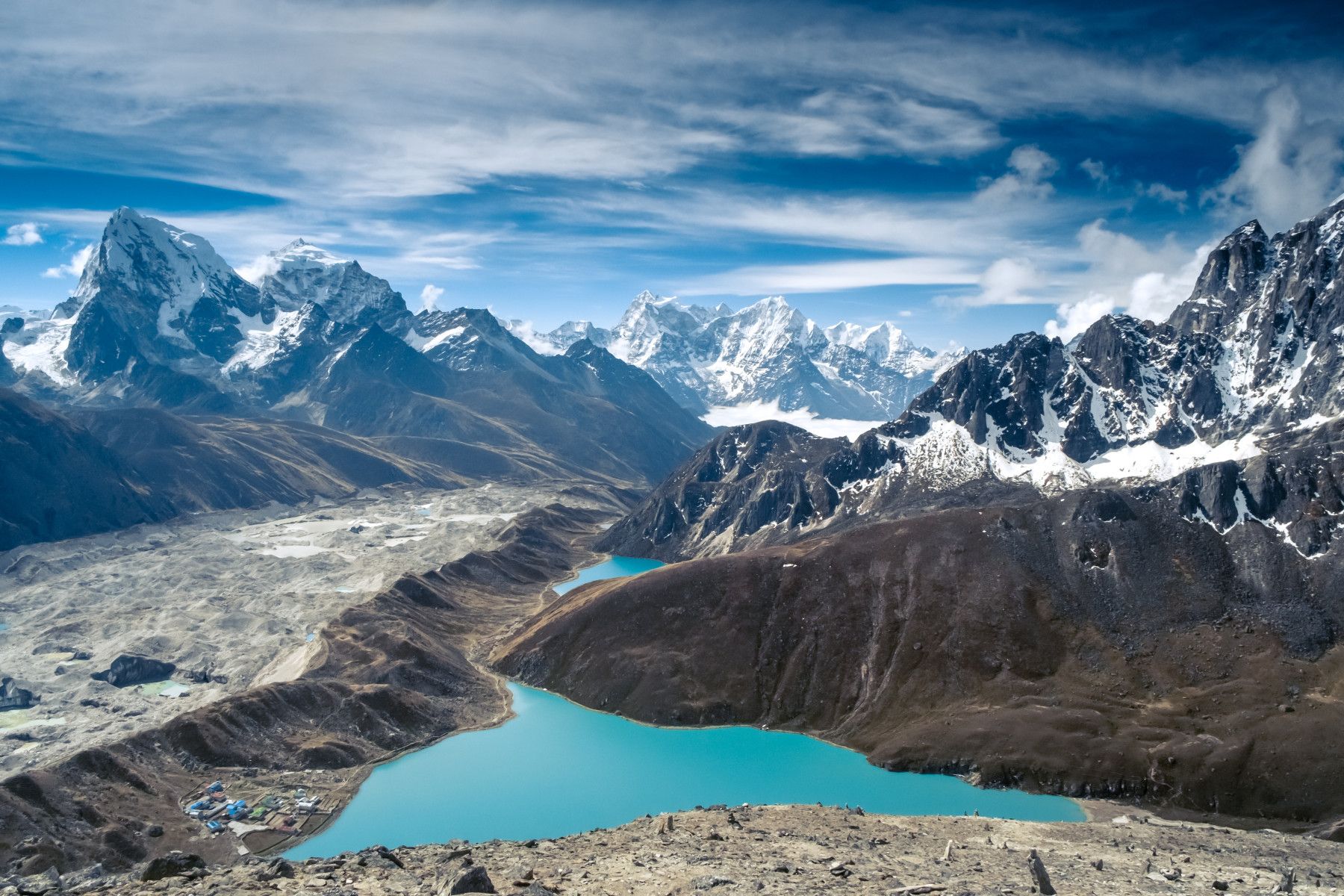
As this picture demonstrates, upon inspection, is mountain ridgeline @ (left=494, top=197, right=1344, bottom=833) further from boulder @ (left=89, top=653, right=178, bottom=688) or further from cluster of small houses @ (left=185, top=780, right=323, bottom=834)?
boulder @ (left=89, top=653, right=178, bottom=688)

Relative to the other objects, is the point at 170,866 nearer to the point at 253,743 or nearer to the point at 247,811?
the point at 247,811

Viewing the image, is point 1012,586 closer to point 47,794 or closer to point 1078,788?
point 1078,788

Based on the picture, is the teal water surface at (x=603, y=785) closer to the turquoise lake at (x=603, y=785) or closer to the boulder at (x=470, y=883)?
the turquoise lake at (x=603, y=785)

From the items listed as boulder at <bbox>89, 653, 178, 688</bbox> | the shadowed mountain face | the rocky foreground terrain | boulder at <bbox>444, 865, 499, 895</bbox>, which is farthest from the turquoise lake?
boulder at <bbox>89, 653, 178, 688</bbox>

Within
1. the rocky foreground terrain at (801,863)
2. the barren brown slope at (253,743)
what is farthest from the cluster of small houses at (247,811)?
the rocky foreground terrain at (801,863)

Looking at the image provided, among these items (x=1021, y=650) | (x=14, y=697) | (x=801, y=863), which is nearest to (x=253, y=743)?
(x=14, y=697)

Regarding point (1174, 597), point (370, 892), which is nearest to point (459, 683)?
point (370, 892)

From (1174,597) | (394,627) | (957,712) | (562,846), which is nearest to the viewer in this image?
(562,846)
